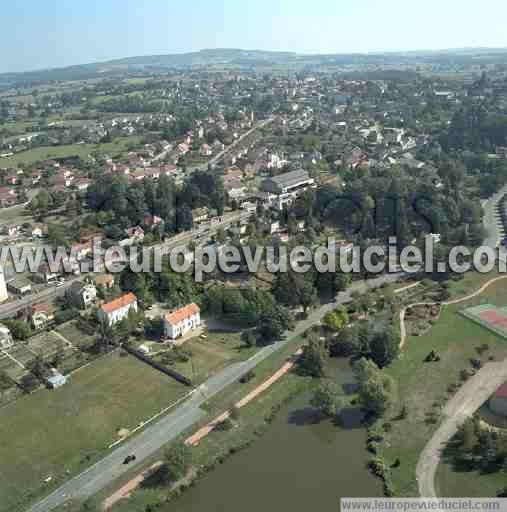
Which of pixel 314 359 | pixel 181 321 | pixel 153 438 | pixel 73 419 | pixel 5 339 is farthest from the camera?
pixel 181 321

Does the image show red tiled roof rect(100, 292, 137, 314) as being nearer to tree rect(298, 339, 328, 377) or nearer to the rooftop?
tree rect(298, 339, 328, 377)

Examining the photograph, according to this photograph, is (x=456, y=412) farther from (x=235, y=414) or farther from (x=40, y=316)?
(x=40, y=316)

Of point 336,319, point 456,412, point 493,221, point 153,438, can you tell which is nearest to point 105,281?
point 153,438

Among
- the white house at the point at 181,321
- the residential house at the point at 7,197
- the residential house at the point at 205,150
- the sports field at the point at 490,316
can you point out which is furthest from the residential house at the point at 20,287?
the residential house at the point at 205,150

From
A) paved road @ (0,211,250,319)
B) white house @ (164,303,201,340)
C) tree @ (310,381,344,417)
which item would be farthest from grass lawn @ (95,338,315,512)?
paved road @ (0,211,250,319)

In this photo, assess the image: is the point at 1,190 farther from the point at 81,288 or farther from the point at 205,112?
the point at 205,112

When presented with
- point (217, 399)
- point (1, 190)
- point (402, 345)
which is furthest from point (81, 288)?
point (1, 190)
